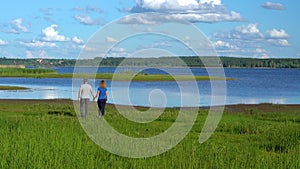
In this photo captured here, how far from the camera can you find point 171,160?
33.4 feet

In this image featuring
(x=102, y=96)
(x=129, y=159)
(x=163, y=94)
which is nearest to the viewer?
(x=129, y=159)

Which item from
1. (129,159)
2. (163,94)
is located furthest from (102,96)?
(163,94)

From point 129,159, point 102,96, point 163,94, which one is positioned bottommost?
point 163,94

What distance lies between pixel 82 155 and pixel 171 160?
174 cm

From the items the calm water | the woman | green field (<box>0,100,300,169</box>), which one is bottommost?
the calm water

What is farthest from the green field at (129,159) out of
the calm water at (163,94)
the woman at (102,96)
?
the calm water at (163,94)

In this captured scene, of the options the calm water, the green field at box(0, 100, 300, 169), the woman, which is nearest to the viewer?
the green field at box(0, 100, 300, 169)

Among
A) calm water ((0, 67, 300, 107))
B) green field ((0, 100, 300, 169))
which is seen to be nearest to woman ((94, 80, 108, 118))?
calm water ((0, 67, 300, 107))

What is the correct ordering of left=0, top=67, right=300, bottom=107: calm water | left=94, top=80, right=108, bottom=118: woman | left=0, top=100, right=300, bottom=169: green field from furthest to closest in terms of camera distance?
left=0, top=67, right=300, bottom=107: calm water → left=94, top=80, right=108, bottom=118: woman → left=0, top=100, right=300, bottom=169: green field

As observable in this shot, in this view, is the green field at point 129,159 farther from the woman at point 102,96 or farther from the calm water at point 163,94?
the calm water at point 163,94

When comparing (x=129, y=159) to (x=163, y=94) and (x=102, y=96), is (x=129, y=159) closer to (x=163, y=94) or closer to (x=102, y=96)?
(x=102, y=96)

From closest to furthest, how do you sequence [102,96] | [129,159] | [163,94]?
1. [129,159]
2. [102,96]
3. [163,94]

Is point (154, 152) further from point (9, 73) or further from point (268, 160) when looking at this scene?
point (9, 73)

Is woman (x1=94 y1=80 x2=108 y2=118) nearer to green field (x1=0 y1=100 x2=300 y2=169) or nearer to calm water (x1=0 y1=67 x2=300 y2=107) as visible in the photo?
calm water (x1=0 y1=67 x2=300 y2=107)
